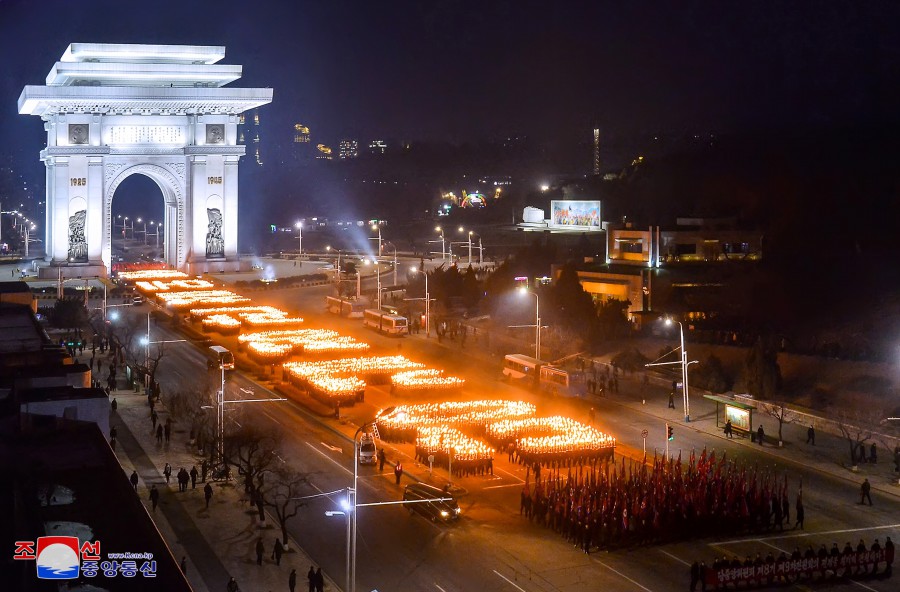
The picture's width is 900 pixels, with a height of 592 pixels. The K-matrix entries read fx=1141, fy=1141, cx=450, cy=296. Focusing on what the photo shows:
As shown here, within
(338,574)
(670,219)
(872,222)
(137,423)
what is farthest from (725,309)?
(338,574)

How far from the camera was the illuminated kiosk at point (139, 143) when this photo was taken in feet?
237

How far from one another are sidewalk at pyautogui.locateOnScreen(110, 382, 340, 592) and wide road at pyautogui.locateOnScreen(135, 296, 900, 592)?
0.84m

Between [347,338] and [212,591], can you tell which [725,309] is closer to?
[347,338]

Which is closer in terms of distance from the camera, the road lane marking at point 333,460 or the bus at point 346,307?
the road lane marking at point 333,460

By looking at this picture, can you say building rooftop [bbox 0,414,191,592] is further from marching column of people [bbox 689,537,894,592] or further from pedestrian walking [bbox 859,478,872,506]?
pedestrian walking [bbox 859,478,872,506]

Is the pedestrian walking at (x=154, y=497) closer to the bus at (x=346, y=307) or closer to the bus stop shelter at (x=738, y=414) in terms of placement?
the bus stop shelter at (x=738, y=414)

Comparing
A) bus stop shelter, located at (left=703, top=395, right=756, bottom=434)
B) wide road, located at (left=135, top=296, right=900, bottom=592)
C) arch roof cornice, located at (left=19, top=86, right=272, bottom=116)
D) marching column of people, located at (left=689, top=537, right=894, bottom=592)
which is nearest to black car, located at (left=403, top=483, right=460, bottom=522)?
wide road, located at (left=135, top=296, right=900, bottom=592)

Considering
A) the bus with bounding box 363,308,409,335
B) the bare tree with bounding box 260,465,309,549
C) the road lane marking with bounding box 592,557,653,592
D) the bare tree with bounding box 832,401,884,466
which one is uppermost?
the bus with bounding box 363,308,409,335

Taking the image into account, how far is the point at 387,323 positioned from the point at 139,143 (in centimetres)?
3016

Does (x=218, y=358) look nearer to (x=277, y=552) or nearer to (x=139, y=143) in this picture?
(x=277, y=552)

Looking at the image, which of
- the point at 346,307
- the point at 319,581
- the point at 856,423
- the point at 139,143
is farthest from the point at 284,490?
the point at 139,143

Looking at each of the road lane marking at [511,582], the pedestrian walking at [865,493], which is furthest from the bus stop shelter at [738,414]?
the road lane marking at [511,582]

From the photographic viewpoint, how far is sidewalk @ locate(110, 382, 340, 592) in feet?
72.5

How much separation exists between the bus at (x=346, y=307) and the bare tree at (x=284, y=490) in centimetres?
2904
